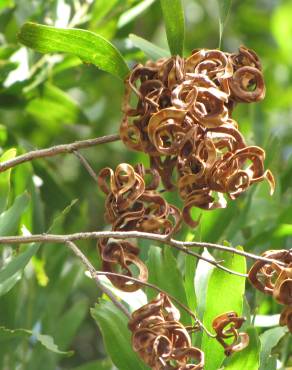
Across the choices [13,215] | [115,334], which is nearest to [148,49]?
[13,215]

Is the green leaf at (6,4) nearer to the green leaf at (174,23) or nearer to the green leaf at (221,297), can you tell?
the green leaf at (174,23)

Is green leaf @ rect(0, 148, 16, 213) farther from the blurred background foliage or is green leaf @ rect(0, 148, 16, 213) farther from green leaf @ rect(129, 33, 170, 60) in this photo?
green leaf @ rect(129, 33, 170, 60)

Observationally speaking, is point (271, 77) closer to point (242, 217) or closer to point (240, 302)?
point (242, 217)

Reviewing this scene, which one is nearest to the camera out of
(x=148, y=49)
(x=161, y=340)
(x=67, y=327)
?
(x=161, y=340)

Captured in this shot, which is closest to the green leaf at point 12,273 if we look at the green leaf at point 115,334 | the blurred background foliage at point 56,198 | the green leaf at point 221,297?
the blurred background foliage at point 56,198

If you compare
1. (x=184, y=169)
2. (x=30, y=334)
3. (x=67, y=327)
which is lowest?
(x=67, y=327)

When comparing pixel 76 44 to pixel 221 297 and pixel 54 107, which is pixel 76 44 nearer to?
pixel 221 297
